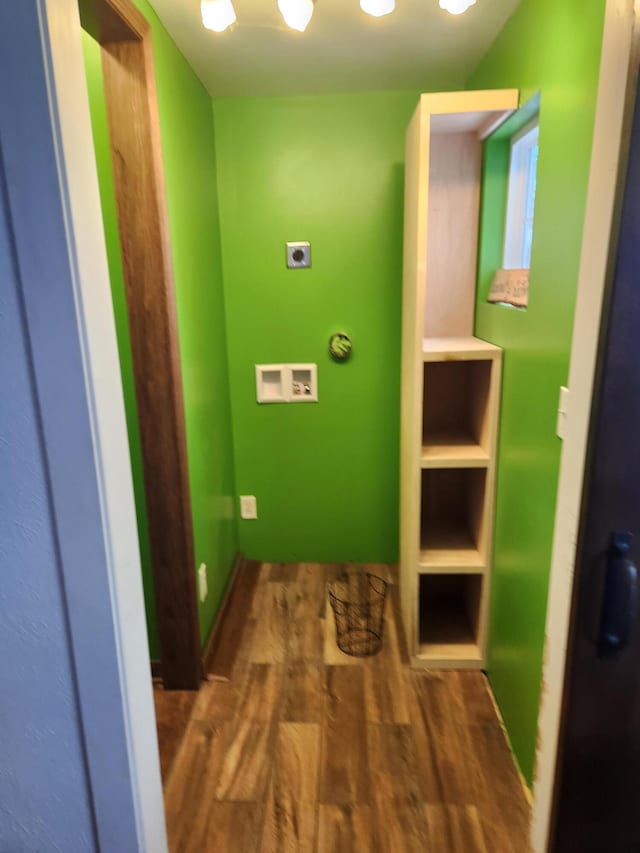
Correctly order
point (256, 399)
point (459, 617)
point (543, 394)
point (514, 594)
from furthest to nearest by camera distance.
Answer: point (256, 399)
point (459, 617)
point (514, 594)
point (543, 394)

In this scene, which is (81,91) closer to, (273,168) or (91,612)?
(91,612)

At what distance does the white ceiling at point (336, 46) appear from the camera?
1.59 m

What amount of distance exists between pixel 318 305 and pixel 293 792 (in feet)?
6.24

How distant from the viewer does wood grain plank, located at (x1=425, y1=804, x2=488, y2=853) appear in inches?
54.5

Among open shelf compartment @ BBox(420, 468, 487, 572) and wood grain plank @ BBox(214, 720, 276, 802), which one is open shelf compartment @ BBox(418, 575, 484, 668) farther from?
wood grain plank @ BBox(214, 720, 276, 802)

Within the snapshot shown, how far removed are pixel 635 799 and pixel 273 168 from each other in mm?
2428

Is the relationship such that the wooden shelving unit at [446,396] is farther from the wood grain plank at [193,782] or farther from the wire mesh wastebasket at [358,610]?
the wood grain plank at [193,782]

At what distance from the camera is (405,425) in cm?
213

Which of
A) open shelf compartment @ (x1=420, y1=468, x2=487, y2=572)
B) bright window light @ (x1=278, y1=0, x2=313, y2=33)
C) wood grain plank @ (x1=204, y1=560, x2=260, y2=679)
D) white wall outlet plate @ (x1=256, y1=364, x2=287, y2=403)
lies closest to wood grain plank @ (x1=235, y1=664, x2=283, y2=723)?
wood grain plank @ (x1=204, y1=560, x2=260, y2=679)

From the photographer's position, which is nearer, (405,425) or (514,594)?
(514,594)

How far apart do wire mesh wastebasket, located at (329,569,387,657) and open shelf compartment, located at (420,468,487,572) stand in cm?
48

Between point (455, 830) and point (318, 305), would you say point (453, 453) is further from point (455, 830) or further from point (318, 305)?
point (455, 830)

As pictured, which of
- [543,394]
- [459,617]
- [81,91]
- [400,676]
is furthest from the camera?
[459,617]

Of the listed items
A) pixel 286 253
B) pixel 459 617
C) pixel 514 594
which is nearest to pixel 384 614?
pixel 459 617
